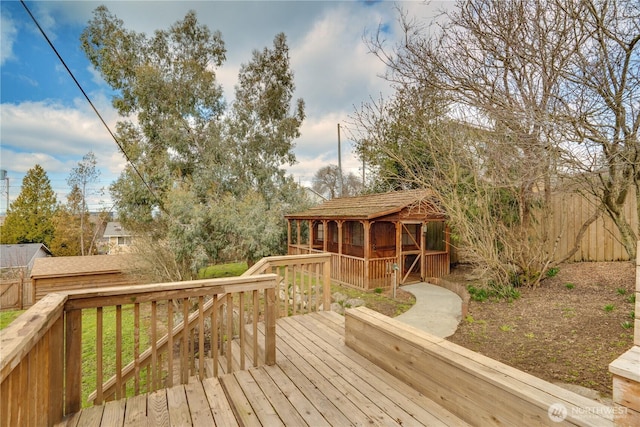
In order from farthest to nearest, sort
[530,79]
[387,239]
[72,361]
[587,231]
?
[387,239]
[587,231]
[530,79]
[72,361]

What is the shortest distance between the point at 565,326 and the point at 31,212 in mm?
13405

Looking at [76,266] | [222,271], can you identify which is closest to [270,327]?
[222,271]

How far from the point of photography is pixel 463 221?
680 cm

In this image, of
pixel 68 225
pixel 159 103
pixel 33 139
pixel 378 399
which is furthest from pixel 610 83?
pixel 68 225

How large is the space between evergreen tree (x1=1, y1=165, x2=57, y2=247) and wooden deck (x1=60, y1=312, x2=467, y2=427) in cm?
647

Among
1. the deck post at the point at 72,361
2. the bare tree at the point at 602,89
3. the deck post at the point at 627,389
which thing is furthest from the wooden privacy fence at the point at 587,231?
the deck post at the point at 72,361

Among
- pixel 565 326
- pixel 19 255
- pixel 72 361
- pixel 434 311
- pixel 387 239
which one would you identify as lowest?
pixel 434 311

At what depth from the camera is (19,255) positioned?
13.5 metres

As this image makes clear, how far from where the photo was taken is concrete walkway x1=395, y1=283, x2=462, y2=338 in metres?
5.54

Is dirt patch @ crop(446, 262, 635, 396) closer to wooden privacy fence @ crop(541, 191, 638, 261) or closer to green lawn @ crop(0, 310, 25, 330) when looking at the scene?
wooden privacy fence @ crop(541, 191, 638, 261)

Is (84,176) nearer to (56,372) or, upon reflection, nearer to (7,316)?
(7,316)

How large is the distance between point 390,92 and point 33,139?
7202 mm

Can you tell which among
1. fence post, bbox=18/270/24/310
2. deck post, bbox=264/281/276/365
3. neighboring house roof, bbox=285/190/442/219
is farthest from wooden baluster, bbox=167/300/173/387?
fence post, bbox=18/270/24/310

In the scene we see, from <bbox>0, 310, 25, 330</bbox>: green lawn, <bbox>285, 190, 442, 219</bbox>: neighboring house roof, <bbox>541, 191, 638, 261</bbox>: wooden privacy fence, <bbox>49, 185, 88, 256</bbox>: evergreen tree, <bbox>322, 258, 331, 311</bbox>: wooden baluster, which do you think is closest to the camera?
<bbox>322, 258, 331, 311</bbox>: wooden baluster
